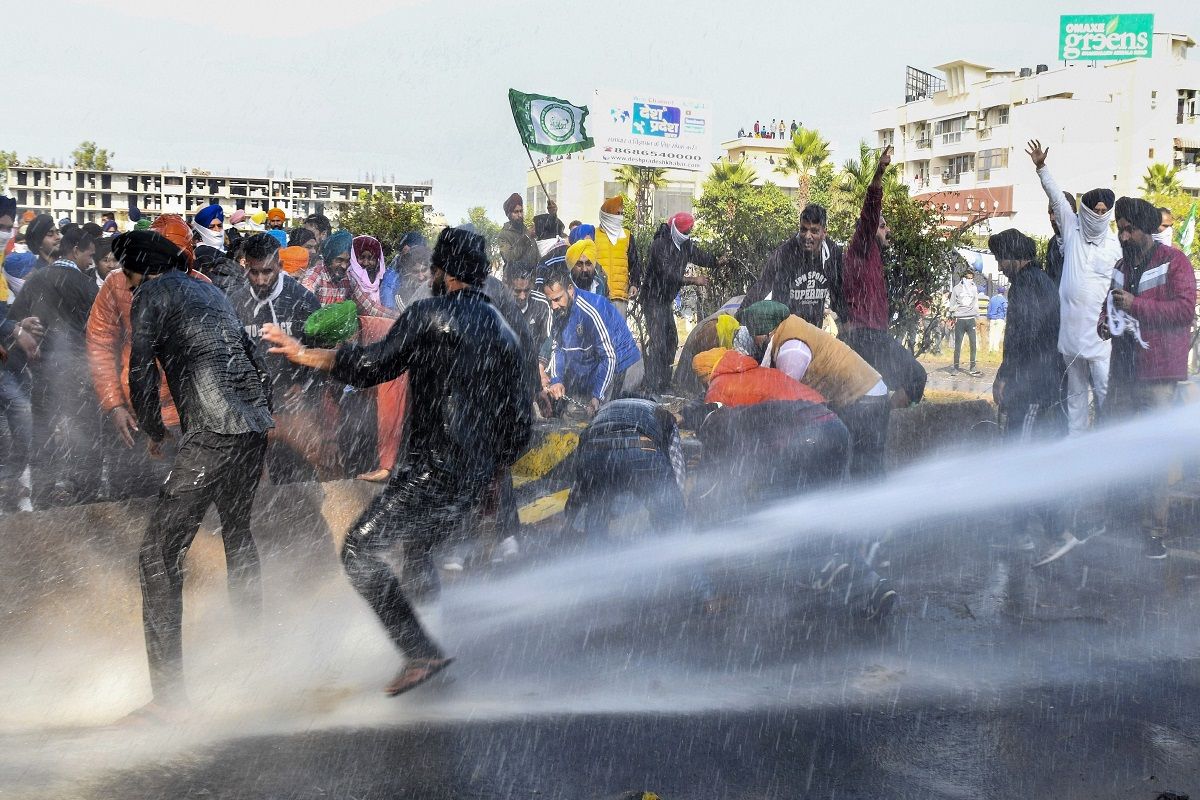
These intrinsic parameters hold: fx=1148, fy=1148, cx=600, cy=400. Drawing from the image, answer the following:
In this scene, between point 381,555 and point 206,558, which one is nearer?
point 381,555

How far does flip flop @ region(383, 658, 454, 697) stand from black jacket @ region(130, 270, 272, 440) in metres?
1.15

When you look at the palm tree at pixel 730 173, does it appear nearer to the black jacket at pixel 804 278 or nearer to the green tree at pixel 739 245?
the green tree at pixel 739 245

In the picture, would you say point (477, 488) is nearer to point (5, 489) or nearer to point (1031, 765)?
point (1031, 765)

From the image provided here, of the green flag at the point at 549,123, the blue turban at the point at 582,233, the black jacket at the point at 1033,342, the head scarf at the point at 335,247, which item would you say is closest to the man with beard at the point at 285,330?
the head scarf at the point at 335,247

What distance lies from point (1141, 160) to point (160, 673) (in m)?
77.1

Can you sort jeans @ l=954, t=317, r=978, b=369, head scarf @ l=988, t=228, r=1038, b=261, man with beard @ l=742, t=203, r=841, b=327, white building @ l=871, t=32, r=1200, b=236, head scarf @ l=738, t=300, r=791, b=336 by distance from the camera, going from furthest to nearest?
white building @ l=871, t=32, r=1200, b=236, jeans @ l=954, t=317, r=978, b=369, man with beard @ l=742, t=203, r=841, b=327, head scarf @ l=988, t=228, r=1038, b=261, head scarf @ l=738, t=300, r=791, b=336

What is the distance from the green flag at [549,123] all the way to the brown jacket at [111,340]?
10118 millimetres

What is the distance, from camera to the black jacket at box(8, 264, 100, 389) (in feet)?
25.9

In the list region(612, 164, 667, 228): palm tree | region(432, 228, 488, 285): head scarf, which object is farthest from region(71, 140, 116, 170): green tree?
region(432, 228, 488, 285): head scarf

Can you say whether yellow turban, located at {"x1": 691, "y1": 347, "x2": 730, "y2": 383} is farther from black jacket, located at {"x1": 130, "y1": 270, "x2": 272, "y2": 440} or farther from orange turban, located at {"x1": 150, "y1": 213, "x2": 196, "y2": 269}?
orange turban, located at {"x1": 150, "y1": 213, "x2": 196, "y2": 269}

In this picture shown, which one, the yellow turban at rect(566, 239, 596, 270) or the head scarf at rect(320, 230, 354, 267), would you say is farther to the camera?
the head scarf at rect(320, 230, 354, 267)

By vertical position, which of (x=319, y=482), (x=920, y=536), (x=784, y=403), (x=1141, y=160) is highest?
(x=1141, y=160)

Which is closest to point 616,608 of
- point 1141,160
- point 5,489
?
point 5,489

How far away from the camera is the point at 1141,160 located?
71.1 metres
